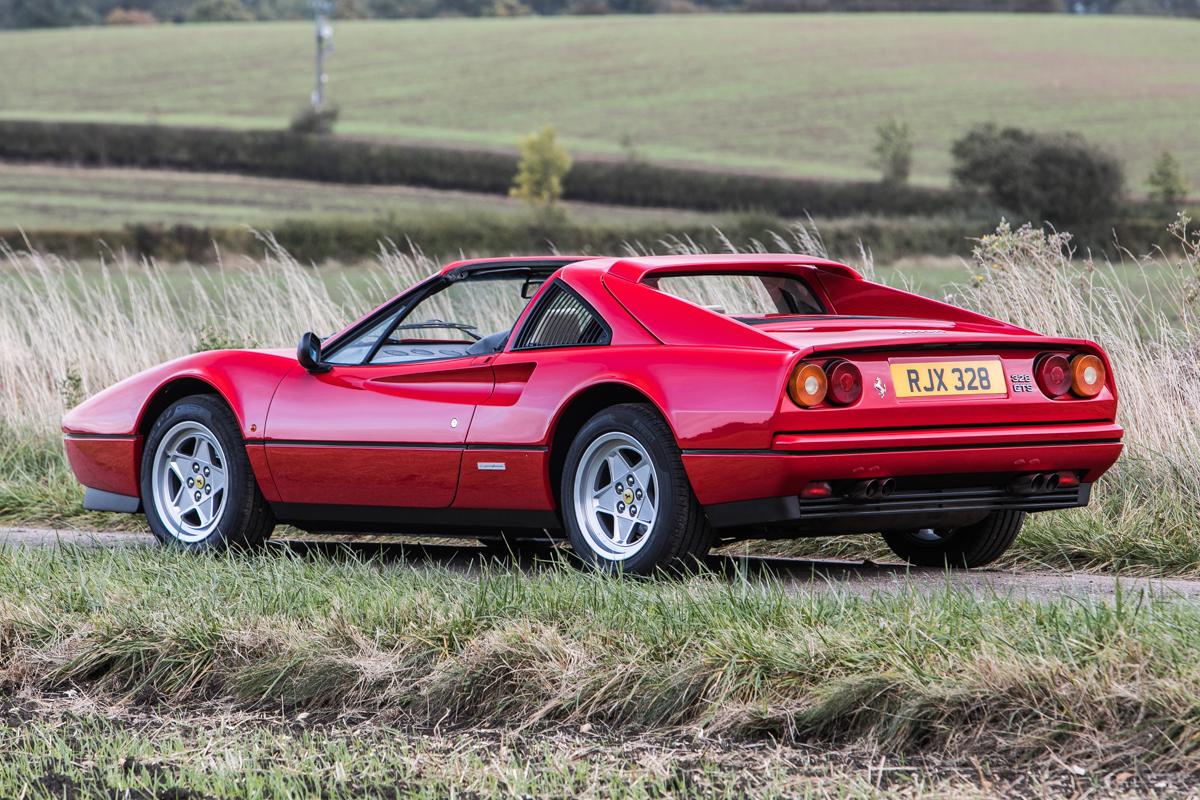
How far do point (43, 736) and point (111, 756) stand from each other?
1.16 feet

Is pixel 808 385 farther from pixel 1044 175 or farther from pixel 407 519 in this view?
pixel 1044 175

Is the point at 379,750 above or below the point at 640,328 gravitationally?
below

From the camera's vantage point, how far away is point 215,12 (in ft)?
380

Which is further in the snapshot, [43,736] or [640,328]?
[640,328]

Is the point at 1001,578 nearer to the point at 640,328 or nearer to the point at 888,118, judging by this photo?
the point at 640,328

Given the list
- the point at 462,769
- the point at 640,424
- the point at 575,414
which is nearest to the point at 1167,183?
the point at 575,414

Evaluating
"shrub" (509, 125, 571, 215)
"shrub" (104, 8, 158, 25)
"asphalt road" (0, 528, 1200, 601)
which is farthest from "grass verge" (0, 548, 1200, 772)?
"shrub" (104, 8, 158, 25)

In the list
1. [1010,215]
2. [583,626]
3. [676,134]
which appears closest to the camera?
[583,626]

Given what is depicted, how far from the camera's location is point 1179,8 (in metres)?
103

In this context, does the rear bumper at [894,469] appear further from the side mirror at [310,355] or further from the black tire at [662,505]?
the side mirror at [310,355]

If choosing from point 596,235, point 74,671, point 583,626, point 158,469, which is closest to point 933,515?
point 583,626

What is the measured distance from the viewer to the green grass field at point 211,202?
56.9 metres

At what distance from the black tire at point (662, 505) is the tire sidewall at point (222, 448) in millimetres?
1965

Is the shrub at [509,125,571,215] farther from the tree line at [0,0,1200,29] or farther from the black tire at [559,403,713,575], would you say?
the black tire at [559,403,713,575]
